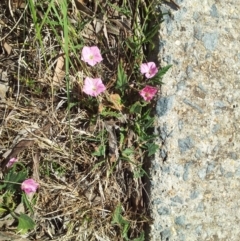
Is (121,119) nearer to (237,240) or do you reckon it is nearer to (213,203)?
(213,203)

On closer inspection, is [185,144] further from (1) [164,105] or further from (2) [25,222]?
(2) [25,222]

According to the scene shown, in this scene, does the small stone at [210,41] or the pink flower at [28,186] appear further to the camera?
the small stone at [210,41]

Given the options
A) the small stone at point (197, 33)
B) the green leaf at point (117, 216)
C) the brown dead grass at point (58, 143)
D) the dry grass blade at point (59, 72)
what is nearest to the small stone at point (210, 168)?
the brown dead grass at point (58, 143)

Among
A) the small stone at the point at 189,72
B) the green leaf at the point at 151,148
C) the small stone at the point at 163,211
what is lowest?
the small stone at the point at 163,211

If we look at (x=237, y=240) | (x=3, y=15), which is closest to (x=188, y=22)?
(x=3, y=15)

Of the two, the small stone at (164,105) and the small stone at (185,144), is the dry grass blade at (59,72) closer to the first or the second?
the small stone at (164,105)

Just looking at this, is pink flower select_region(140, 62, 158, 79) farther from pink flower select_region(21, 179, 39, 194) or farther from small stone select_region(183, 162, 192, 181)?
pink flower select_region(21, 179, 39, 194)

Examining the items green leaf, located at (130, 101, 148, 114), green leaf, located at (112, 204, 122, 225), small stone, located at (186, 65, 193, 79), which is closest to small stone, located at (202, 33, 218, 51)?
small stone, located at (186, 65, 193, 79)
